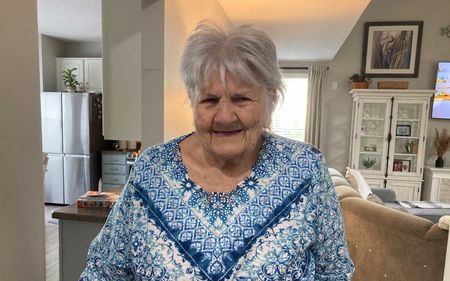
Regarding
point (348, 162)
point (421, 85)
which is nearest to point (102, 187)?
point (348, 162)

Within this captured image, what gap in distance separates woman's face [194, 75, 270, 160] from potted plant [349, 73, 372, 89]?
426 cm

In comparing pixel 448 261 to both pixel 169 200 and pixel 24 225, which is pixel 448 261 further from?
→ pixel 24 225

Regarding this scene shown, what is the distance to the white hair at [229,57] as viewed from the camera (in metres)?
0.82

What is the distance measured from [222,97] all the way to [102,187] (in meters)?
4.66

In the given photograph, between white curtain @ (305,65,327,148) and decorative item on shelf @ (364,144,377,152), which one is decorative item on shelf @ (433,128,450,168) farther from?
white curtain @ (305,65,327,148)

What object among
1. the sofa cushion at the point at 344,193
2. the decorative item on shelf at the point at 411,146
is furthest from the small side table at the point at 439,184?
the sofa cushion at the point at 344,193

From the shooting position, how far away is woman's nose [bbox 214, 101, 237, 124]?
2.75ft

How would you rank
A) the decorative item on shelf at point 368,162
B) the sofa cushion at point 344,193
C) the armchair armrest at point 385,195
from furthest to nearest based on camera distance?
the decorative item on shelf at point 368,162 → the armchair armrest at point 385,195 → the sofa cushion at point 344,193

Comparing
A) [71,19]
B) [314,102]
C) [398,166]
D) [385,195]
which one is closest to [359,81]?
[314,102]

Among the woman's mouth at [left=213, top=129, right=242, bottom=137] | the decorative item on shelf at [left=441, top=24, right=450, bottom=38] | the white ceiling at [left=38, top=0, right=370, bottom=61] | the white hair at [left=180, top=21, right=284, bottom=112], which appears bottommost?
the woman's mouth at [left=213, top=129, right=242, bottom=137]

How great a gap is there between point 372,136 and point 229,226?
440cm

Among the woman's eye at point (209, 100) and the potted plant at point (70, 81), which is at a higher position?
the potted plant at point (70, 81)

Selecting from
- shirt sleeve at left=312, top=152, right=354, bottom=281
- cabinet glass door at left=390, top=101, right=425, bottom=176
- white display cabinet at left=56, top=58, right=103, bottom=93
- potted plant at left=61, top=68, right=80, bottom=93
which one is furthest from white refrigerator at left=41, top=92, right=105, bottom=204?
shirt sleeve at left=312, top=152, right=354, bottom=281

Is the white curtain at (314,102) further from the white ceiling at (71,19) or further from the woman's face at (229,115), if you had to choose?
the woman's face at (229,115)
